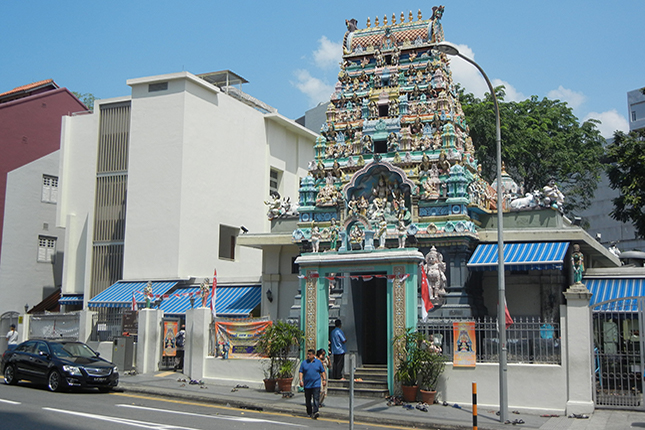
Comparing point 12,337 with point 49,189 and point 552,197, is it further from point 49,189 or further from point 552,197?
point 552,197

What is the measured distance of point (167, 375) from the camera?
22266 mm

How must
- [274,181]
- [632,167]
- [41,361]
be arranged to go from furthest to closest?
[274,181] < [632,167] < [41,361]

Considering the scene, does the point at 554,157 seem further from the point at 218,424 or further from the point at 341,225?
the point at 218,424

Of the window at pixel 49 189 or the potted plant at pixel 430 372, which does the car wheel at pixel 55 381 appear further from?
the window at pixel 49 189

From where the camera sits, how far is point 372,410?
1628 centimetres

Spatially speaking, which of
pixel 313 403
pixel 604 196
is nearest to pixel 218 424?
pixel 313 403

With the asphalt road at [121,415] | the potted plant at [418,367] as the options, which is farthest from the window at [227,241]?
the potted plant at [418,367]

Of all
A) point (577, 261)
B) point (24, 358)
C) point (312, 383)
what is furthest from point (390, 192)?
point (24, 358)

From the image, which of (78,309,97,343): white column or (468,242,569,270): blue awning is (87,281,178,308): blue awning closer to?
(78,309,97,343): white column

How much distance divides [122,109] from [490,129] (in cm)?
1827

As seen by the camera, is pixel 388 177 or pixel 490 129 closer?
pixel 388 177

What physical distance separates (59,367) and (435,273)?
36.4 feet

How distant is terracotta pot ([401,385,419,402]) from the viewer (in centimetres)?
1722

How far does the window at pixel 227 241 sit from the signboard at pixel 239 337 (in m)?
12.0
